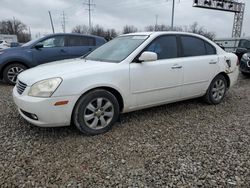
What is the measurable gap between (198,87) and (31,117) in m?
2.96

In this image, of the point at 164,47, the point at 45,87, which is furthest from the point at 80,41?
the point at 45,87

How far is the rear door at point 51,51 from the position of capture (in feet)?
21.1

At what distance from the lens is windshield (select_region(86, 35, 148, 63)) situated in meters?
3.44

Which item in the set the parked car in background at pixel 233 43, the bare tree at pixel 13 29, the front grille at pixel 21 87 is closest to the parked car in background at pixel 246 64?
the parked car in background at pixel 233 43

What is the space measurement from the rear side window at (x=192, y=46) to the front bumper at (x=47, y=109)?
90.0 inches

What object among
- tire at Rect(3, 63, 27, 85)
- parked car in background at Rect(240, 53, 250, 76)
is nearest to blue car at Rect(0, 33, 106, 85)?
tire at Rect(3, 63, 27, 85)

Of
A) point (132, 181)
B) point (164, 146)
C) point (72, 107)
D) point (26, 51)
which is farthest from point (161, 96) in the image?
point (26, 51)

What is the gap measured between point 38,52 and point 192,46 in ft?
14.8

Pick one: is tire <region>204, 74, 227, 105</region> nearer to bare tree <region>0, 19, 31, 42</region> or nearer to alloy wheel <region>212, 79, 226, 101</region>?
alloy wheel <region>212, 79, 226, 101</region>

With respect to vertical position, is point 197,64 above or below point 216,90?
above

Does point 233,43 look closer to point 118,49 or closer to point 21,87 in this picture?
point 118,49

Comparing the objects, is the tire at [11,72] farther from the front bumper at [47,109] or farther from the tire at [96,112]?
the tire at [96,112]

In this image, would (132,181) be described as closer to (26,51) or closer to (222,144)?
(222,144)

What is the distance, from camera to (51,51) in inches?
261
